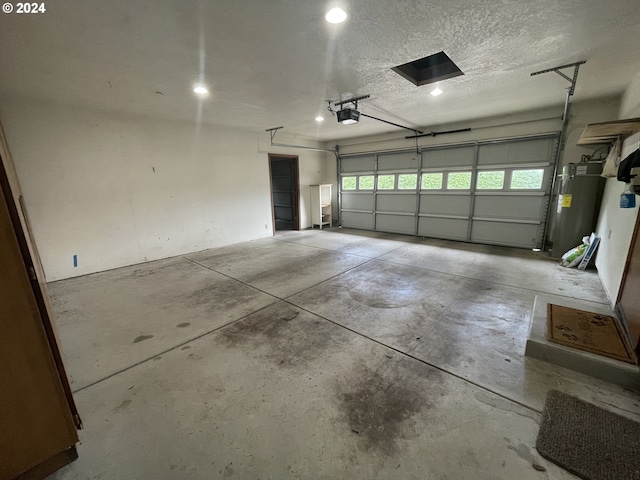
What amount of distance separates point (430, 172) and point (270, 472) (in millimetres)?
6355

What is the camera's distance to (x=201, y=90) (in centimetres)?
329

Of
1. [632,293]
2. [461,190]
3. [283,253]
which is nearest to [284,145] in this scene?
[283,253]

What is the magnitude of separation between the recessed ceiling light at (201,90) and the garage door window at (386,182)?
16.0ft

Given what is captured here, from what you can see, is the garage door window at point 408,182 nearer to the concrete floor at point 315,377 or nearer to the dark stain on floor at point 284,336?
the concrete floor at point 315,377

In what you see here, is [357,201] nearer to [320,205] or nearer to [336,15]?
[320,205]

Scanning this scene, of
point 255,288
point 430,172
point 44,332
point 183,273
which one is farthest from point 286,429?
point 430,172

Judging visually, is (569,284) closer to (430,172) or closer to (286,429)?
(430,172)

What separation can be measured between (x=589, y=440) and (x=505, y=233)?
4.85m

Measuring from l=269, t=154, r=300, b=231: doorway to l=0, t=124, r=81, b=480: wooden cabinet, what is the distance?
6.07m

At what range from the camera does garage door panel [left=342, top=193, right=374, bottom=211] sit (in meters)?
7.37

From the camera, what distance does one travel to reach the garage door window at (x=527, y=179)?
4.83m

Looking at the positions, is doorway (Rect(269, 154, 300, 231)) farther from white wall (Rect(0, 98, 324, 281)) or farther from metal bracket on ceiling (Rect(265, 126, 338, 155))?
white wall (Rect(0, 98, 324, 281))

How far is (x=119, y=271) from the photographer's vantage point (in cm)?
429

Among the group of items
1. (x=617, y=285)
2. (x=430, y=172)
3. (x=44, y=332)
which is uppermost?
(x=430, y=172)
